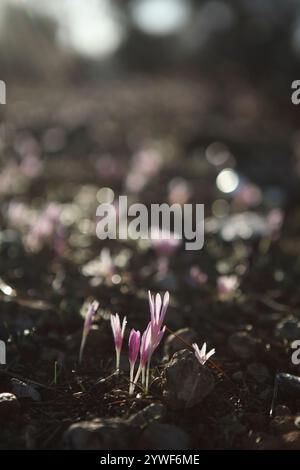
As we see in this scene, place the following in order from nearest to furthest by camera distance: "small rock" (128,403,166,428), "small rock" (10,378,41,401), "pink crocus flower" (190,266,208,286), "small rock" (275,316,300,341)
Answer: "small rock" (128,403,166,428)
"small rock" (10,378,41,401)
"small rock" (275,316,300,341)
"pink crocus flower" (190,266,208,286)

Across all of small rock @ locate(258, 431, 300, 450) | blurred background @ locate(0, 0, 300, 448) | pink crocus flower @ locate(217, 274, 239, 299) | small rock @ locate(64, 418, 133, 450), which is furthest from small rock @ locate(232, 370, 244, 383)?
pink crocus flower @ locate(217, 274, 239, 299)

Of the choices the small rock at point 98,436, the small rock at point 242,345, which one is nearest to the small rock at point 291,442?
the small rock at point 98,436

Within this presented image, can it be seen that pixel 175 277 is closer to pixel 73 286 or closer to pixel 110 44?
pixel 73 286

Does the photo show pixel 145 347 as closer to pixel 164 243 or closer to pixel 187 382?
pixel 187 382

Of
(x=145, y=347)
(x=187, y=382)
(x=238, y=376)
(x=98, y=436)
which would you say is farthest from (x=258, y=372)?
(x=98, y=436)

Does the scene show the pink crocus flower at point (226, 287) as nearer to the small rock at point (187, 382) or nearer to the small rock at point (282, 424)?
the small rock at point (187, 382)

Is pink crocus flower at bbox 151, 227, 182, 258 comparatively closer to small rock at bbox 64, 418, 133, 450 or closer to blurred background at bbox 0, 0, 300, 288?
blurred background at bbox 0, 0, 300, 288
